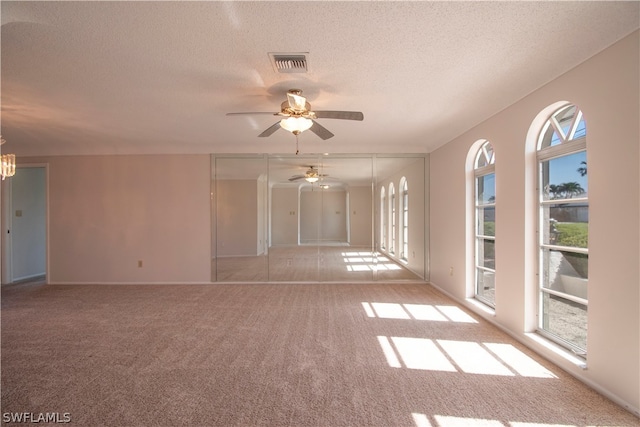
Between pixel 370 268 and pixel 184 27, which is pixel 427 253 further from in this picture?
pixel 184 27

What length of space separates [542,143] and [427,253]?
3.12m

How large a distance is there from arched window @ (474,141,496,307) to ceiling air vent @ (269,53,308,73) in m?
2.71

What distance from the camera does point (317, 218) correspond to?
6.49 m

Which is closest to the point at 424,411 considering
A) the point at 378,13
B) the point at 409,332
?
the point at 409,332

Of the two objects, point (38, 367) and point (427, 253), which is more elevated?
point (427, 253)

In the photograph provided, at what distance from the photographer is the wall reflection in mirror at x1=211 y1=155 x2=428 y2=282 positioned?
5723mm

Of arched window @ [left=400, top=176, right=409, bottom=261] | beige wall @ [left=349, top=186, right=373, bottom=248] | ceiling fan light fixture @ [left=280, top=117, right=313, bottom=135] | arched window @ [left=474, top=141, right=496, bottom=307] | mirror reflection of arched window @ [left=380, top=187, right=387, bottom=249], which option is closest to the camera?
ceiling fan light fixture @ [left=280, top=117, right=313, bottom=135]

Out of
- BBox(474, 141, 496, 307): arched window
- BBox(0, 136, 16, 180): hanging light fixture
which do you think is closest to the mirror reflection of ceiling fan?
BBox(474, 141, 496, 307): arched window

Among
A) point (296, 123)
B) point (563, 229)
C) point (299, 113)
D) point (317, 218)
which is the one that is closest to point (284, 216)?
point (317, 218)

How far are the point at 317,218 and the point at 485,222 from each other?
3410 millimetres

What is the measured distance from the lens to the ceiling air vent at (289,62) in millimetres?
2316

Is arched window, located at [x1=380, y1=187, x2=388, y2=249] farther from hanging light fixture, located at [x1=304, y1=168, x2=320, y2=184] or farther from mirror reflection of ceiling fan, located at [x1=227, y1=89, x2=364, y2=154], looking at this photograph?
mirror reflection of ceiling fan, located at [x1=227, y1=89, x2=364, y2=154]

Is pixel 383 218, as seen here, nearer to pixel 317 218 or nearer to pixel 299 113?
pixel 317 218

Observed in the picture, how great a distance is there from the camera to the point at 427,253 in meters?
5.67
